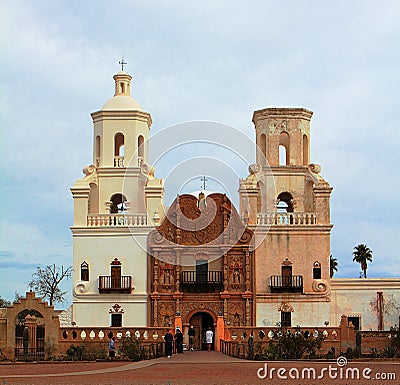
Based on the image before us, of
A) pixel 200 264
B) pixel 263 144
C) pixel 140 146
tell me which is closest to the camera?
pixel 200 264

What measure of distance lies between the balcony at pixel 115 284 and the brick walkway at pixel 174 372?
1260cm

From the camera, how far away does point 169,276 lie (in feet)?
167

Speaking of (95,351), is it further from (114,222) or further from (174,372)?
(174,372)

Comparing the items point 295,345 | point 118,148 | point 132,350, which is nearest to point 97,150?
point 118,148

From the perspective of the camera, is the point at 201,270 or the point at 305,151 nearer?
the point at 201,270

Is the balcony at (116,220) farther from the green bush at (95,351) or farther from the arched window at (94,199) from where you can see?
the green bush at (95,351)

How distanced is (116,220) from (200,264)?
17.1 feet

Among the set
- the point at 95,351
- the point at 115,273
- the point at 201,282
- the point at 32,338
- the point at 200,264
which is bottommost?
the point at 95,351

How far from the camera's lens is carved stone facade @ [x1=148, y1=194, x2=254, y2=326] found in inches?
1983

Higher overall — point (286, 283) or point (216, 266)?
point (216, 266)

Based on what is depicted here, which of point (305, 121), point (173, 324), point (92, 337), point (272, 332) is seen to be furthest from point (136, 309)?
point (305, 121)

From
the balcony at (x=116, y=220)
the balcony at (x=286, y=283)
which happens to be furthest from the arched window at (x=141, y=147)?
the balcony at (x=286, y=283)

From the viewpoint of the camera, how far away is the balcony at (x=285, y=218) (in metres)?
50.9

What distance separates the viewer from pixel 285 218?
5100 centimetres
